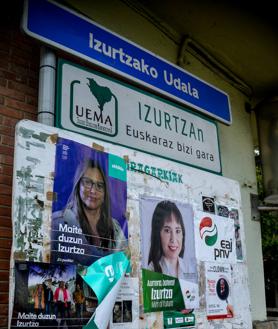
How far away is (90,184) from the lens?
2.45m

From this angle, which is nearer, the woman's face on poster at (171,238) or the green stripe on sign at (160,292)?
the green stripe on sign at (160,292)

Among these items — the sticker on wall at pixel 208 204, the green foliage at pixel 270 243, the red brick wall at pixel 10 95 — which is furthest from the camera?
the green foliage at pixel 270 243

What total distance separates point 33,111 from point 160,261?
1.25m

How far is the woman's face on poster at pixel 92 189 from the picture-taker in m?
2.40

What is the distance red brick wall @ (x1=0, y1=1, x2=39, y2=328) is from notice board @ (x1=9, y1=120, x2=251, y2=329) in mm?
340

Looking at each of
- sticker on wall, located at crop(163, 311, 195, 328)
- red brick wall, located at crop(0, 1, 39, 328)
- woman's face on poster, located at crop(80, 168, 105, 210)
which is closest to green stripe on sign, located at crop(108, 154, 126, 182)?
woman's face on poster, located at crop(80, 168, 105, 210)

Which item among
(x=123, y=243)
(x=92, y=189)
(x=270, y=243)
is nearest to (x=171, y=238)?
(x=123, y=243)

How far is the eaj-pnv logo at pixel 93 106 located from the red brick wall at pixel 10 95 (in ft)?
0.83

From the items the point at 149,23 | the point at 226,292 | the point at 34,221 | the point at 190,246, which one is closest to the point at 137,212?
the point at 190,246

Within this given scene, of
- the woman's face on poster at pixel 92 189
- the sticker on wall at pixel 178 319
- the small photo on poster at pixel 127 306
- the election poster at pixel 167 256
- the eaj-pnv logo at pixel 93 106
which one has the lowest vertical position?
the sticker on wall at pixel 178 319

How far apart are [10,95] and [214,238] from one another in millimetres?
1785

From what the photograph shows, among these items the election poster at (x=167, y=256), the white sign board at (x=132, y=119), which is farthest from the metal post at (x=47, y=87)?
the election poster at (x=167, y=256)

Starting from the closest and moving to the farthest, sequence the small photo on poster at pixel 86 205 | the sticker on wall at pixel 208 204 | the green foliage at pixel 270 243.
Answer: the small photo on poster at pixel 86 205
the sticker on wall at pixel 208 204
the green foliage at pixel 270 243

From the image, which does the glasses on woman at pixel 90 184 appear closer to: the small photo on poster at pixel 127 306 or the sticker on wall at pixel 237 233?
the small photo on poster at pixel 127 306
